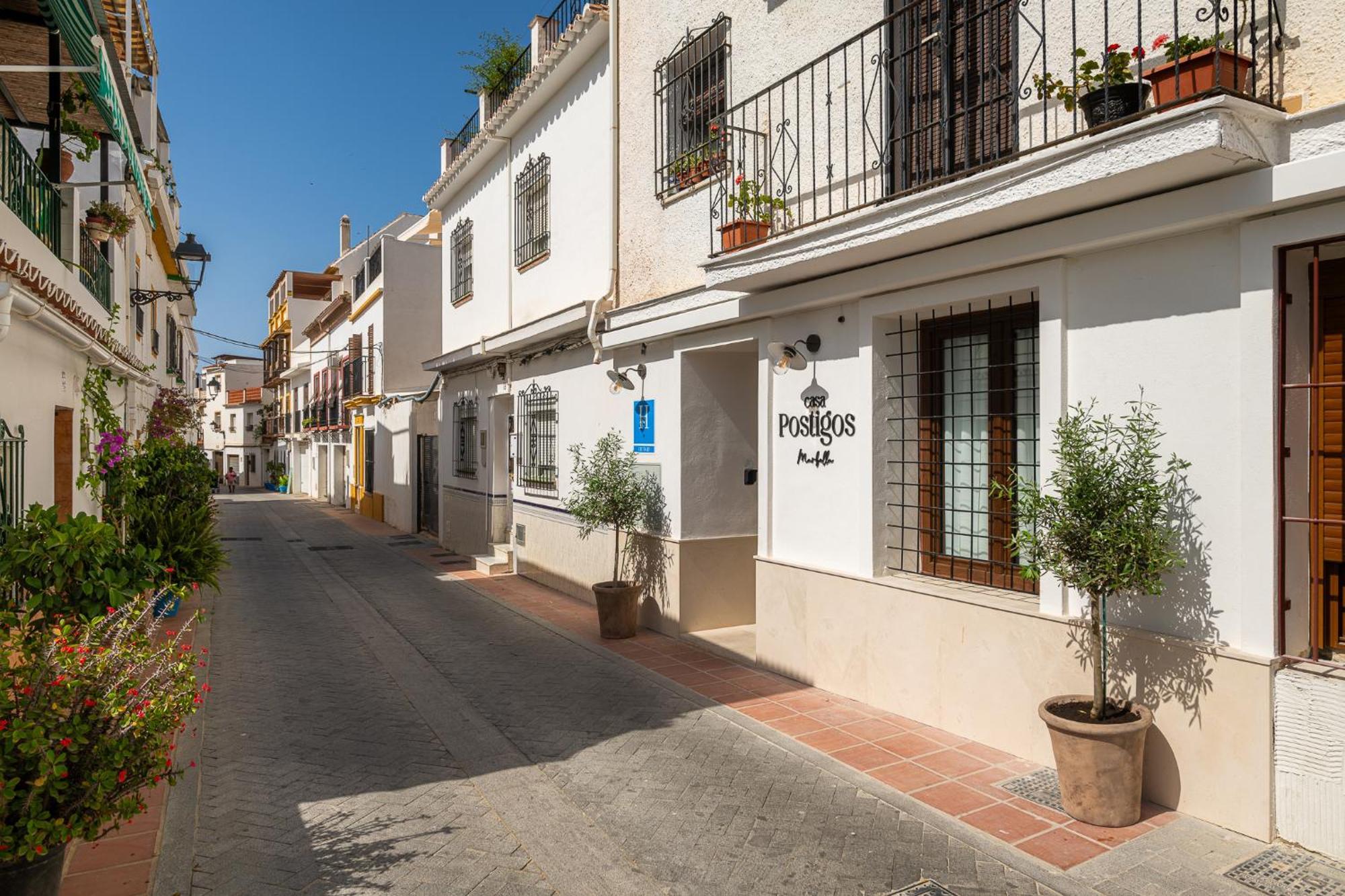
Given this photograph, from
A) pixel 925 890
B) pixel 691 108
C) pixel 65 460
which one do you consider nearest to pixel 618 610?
pixel 925 890

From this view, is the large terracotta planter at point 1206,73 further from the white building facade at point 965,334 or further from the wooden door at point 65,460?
the wooden door at point 65,460

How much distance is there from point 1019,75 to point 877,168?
3.96ft

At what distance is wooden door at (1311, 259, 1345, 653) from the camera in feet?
14.2

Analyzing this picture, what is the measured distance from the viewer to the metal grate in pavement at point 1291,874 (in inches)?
147

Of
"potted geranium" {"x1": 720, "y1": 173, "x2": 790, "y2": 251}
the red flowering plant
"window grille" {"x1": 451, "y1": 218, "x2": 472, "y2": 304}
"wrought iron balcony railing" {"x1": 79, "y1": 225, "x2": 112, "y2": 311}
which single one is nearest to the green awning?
"wrought iron balcony railing" {"x1": 79, "y1": 225, "x2": 112, "y2": 311}

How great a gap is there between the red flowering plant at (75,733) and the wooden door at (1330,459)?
555cm

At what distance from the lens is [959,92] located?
6.12 meters

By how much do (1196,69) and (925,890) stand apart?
165 inches

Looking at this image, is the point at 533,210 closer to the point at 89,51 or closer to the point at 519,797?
the point at 89,51

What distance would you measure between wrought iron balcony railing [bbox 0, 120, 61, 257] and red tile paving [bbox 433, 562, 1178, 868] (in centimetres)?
619

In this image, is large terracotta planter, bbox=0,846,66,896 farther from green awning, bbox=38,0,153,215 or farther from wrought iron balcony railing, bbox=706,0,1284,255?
wrought iron balcony railing, bbox=706,0,1284,255

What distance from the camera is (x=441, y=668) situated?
7938mm

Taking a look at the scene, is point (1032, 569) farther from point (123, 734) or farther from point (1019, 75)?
point (123, 734)

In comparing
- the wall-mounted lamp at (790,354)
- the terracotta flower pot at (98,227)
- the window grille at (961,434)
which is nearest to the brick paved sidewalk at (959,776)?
the window grille at (961,434)
